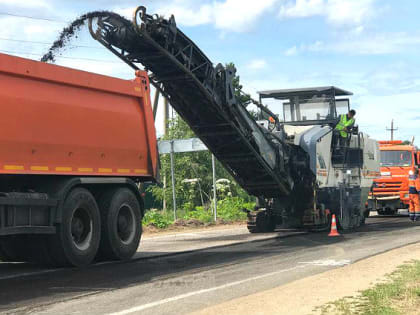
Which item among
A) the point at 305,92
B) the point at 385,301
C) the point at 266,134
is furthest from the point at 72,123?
the point at 305,92

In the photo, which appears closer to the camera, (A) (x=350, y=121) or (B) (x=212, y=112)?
(B) (x=212, y=112)

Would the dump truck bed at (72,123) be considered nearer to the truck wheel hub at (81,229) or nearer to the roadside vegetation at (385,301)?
the truck wheel hub at (81,229)

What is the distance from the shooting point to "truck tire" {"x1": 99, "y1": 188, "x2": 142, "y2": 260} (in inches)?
487

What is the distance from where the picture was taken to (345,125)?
19922mm

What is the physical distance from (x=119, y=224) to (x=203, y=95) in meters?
3.84

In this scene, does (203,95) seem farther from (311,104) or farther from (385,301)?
(385,301)

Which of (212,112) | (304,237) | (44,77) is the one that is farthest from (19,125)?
(304,237)

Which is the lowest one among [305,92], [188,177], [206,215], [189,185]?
[206,215]

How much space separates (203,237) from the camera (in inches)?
749

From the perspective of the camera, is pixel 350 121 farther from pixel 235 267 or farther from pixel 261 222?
pixel 235 267

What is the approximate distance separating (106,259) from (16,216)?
275 centimetres

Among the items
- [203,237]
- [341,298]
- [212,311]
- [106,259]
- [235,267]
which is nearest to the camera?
[212,311]

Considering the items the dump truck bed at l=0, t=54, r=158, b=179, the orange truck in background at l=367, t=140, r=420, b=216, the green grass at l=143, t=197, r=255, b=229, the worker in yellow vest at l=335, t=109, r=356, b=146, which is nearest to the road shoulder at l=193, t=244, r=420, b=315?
the dump truck bed at l=0, t=54, r=158, b=179

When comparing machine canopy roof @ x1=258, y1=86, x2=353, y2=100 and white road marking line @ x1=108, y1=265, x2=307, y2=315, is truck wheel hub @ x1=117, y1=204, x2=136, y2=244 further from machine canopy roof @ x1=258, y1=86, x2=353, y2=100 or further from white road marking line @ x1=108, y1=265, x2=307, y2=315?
machine canopy roof @ x1=258, y1=86, x2=353, y2=100
